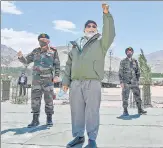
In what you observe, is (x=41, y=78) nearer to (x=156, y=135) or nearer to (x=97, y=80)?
(x=97, y=80)

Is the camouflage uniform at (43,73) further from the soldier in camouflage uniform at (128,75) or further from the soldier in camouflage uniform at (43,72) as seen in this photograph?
the soldier in camouflage uniform at (128,75)

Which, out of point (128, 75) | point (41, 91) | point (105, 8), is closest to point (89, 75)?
point (105, 8)

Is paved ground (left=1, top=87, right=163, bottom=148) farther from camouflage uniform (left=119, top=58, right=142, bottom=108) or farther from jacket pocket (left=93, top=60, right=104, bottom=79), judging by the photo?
camouflage uniform (left=119, top=58, right=142, bottom=108)

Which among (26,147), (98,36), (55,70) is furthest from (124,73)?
(26,147)

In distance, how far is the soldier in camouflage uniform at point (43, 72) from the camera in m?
6.48

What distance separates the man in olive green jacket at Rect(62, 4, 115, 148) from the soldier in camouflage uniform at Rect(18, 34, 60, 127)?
158cm

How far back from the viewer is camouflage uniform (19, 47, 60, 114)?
21.3 ft

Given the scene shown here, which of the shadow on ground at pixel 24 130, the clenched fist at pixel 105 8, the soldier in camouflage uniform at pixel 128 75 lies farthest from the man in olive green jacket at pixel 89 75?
the soldier in camouflage uniform at pixel 128 75

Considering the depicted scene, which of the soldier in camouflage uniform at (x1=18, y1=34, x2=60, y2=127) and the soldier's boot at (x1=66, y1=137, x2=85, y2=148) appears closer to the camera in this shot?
the soldier's boot at (x1=66, y1=137, x2=85, y2=148)

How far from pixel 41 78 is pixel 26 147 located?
1.99 meters

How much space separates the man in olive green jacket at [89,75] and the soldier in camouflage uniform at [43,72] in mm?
1577

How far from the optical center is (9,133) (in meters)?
5.79

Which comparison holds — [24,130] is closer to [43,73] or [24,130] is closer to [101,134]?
[43,73]

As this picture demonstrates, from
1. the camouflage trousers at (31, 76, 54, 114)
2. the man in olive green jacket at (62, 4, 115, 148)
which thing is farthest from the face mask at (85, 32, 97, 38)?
the camouflage trousers at (31, 76, 54, 114)
